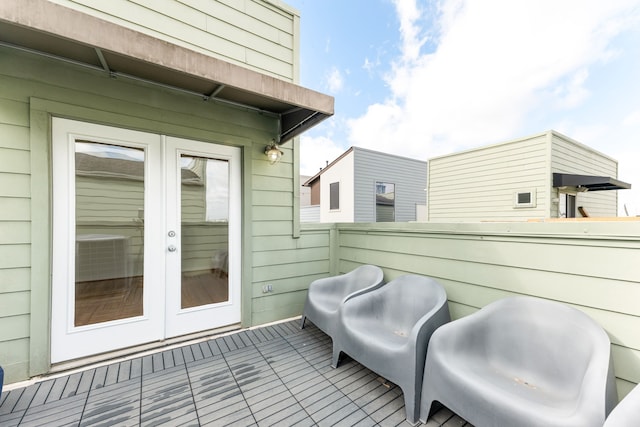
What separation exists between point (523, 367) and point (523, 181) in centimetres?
Answer: 612

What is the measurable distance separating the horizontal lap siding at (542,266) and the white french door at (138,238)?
200 cm

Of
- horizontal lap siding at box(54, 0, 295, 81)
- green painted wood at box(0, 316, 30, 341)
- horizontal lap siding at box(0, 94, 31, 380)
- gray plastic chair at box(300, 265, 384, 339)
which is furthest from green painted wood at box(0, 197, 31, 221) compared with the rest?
gray plastic chair at box(300, 265, 384, 339)

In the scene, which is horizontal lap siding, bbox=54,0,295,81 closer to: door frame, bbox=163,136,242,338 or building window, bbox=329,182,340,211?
door frame, bbox=163,136,242,338

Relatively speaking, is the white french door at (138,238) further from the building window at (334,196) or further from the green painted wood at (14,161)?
the building window at (334,196)

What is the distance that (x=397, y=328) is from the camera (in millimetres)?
2277

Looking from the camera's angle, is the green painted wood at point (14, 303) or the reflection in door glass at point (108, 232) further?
the reflection in door glass at point (108, 232)

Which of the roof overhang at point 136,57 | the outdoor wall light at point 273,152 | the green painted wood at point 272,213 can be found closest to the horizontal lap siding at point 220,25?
the roof overhang at point 136,57

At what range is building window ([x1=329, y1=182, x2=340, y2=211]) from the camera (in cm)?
1030

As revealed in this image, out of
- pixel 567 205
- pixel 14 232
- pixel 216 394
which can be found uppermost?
pixel 567 205

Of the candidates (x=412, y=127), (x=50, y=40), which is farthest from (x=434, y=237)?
(x=412, y=127)

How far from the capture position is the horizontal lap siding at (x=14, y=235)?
6.04 feet

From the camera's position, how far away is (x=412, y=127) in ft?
36.7

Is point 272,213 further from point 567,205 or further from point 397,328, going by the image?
point 567,205

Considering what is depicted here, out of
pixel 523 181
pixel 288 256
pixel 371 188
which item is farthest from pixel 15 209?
pixel 371 188
